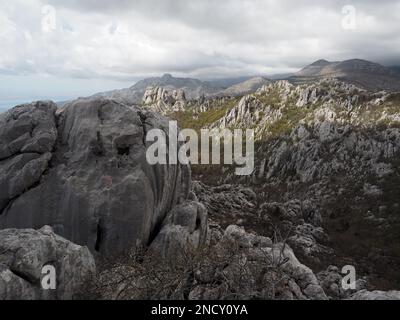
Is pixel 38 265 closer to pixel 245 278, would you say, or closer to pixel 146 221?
pixel 245 278

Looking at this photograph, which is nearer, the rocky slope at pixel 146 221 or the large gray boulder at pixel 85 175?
the rocky slope at pixel 146 221

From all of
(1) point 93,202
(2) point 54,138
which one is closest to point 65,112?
(2) point 54,138

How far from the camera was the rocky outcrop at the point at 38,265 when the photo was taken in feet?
49.7

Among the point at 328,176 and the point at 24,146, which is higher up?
the point at 24,146

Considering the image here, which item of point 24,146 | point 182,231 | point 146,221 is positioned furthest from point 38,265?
point 24,146

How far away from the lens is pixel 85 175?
25422mm

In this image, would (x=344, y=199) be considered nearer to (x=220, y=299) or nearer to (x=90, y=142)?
(x=90, y=142)

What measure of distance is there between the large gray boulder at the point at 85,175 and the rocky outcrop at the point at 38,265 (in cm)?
581

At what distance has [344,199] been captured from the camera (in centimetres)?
8181

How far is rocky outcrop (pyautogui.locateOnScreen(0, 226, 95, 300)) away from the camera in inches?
597

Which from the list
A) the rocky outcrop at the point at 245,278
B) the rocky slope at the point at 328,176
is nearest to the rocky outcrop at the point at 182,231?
the rocky outcrop at the point at 245,278

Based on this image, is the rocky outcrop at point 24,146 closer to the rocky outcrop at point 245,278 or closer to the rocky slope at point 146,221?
the rocky slope at point 146,221

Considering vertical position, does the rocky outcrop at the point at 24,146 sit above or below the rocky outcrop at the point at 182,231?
above

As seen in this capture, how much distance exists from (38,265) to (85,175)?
32.3 ft
